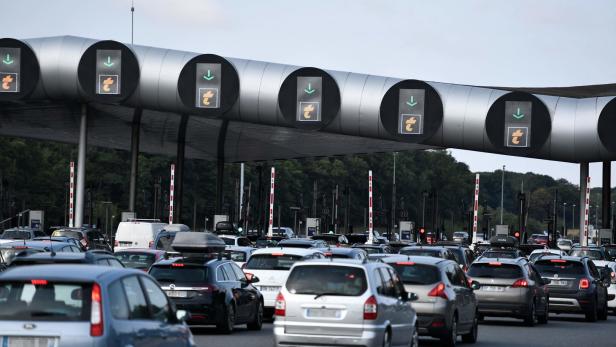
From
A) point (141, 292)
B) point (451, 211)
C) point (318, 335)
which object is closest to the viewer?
point (141, 292)

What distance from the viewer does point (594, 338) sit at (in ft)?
87.9

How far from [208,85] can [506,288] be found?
28660mm

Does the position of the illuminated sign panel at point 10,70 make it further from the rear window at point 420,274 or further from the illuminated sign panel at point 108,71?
the rear window at point 420,274

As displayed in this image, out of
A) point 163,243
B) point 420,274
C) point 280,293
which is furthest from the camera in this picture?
point 163,243

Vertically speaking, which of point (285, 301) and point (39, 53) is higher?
point (39, 53)

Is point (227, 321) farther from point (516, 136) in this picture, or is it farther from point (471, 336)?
point (516, 136)

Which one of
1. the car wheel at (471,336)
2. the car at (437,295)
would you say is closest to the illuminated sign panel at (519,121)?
the car wheel at (471,336)

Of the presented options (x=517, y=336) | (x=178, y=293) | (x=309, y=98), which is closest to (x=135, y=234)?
(x=309, y=98)

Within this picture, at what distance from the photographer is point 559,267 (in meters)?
33.9

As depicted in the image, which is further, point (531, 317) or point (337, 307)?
point (531, 317)

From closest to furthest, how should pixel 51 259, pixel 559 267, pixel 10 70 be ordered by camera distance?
1. pixel 51 259
2. pixel 559 267
3. pixel 10 70

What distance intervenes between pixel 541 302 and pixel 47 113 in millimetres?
37200

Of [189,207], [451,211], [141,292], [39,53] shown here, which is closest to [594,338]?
[141,292]

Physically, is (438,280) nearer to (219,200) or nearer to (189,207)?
(219,200)
